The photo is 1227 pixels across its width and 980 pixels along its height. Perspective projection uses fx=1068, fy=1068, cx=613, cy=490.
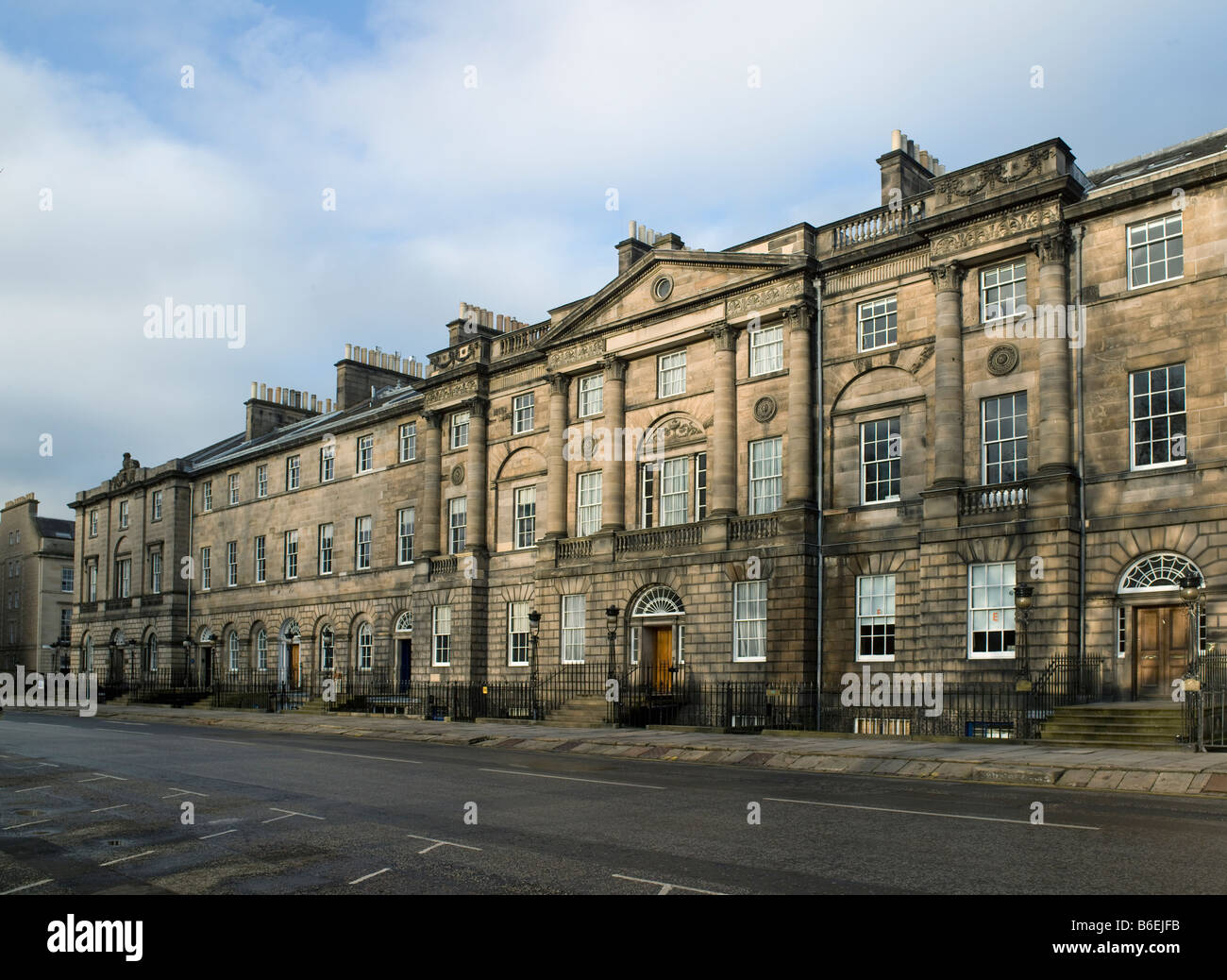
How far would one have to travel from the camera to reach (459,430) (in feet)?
137

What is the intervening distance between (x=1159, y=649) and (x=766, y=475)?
37.2 feet

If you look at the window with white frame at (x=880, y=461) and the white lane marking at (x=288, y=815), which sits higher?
the window with white frame at (x=880, y=461)

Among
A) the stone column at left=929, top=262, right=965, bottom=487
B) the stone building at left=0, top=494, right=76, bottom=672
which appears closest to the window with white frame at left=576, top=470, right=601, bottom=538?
the stone column at left=929, top=262, right=965, bottom=487

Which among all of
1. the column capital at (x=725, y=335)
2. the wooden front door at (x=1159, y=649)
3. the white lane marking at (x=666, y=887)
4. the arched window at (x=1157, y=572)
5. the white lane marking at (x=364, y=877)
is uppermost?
the column capital at (x=725, y=335)

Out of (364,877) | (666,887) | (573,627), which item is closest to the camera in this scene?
(666,887)

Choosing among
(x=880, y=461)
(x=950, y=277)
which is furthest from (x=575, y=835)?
(x=950, y=277)

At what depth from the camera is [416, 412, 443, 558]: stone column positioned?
4175 centimetres

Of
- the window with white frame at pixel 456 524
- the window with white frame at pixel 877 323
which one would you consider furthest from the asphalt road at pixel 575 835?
the window with white frame at pixel 456 524

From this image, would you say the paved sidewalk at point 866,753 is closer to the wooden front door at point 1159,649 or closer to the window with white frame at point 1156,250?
the wooden front door at point 1159,649

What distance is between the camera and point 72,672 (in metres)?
70.1

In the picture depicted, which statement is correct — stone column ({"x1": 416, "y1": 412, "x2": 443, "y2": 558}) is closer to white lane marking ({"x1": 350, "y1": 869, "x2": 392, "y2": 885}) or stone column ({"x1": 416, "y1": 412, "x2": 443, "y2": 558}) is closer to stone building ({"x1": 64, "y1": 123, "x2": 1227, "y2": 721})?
stone building ({"x1": 64, "y1": 123, "x2": 1227, "y2": 721})

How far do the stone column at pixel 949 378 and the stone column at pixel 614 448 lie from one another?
11054mm

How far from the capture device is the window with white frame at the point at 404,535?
144 ft

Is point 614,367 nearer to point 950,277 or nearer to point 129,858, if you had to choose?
point 950,277
